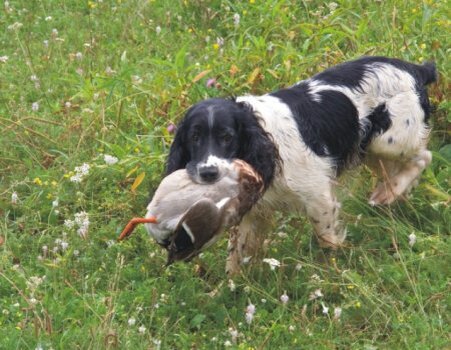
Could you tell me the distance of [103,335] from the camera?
414cm

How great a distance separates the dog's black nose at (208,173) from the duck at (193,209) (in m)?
0.03

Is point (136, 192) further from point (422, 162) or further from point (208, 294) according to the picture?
point (422, 162)

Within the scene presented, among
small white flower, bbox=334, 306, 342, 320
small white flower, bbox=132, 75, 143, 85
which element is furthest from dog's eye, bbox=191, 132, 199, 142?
small white flower, bbox=132, 75, 143, 85

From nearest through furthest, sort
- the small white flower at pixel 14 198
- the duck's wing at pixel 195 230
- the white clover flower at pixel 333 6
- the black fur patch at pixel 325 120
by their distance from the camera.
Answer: the duck's wing at pixel 195 230 < the black fur patch at pixel 325 120 < the small white flower at pixel 14 198 < the white clover flower at pixel 333 6

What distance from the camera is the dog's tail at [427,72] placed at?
5945mm

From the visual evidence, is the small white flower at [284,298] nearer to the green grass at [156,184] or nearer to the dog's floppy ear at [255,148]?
the green grass at [156,184]

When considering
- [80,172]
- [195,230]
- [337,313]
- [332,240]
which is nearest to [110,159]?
[80,172]

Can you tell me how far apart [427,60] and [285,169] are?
178 cm

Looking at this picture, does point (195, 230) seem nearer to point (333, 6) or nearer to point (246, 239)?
point (246, 239)

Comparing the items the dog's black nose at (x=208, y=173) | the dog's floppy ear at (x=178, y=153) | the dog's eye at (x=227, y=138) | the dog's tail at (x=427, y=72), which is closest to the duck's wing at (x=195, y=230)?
the dog's black nose at (x=208, y=173)

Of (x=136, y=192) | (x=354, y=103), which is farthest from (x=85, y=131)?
(x=354, y=103)

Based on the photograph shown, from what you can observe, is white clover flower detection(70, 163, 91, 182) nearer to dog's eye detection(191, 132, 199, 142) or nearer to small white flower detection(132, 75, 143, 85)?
dog's eye detection(191, 132, 199, 142)

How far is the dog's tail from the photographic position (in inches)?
234

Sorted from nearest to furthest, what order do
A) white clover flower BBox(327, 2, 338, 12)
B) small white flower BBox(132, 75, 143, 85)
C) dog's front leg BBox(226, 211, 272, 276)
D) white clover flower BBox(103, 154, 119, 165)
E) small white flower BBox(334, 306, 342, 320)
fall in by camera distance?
small white flower BBox(334, 306, 342, 320)
dog's front leg BBox(226, 211, 272, 276)
white clover flower BBox(103, 154, 119, 165)
small white flower BBox(132, 75, 143, 85)
white clover flower BBox(327, 2, 338, 12)
